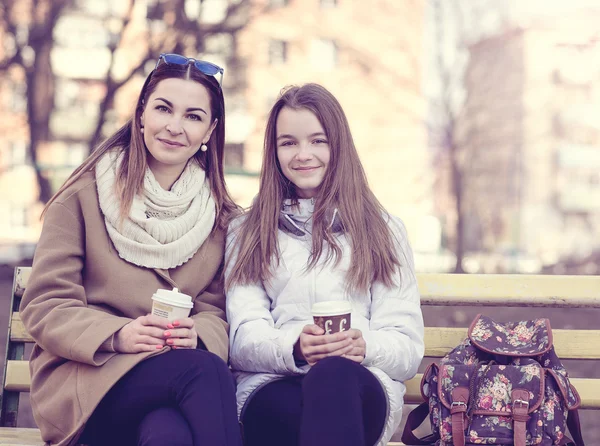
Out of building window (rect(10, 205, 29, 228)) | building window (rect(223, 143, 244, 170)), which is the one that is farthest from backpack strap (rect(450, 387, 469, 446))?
building window (rect(10, 205, 29, 228))

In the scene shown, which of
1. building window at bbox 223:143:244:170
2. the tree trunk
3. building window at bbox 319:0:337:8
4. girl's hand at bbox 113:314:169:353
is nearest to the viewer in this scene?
girl's hand at bbox 113:314:169:353

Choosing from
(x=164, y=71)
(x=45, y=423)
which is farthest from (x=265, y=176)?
(x=45, y=423)

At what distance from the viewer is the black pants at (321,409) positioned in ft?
8.89

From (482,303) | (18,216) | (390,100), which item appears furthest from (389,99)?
(482,303)

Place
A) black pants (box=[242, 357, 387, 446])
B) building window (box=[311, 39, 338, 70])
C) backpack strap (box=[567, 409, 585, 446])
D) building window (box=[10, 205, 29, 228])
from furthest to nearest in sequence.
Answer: building window (box=[10, 205, 29, 228]) → building window (box=[311, 39, 338, 70]) → backpack strap (box=[567, 409, 585, 446]) → black pants (box=[242, 357, 387, 446])

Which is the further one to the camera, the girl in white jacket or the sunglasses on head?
the sunglasses on head

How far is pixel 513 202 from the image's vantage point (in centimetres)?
4106

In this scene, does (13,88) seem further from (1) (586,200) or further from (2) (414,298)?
(1) (586,200)

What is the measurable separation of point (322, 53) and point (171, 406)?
2685 centimetres

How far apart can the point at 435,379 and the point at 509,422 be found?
0.31 meters

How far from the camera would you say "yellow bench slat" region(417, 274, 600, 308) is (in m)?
3.69

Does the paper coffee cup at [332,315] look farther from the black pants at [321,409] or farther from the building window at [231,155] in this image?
the building window at [231,155]

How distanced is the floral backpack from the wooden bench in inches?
14.4

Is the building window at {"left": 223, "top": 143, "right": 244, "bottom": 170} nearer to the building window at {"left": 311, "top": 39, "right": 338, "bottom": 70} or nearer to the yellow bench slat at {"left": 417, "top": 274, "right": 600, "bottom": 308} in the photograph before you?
the yellow bench slat at {"left": 417, "top": 274, "right": 600, "bottom": 308}
